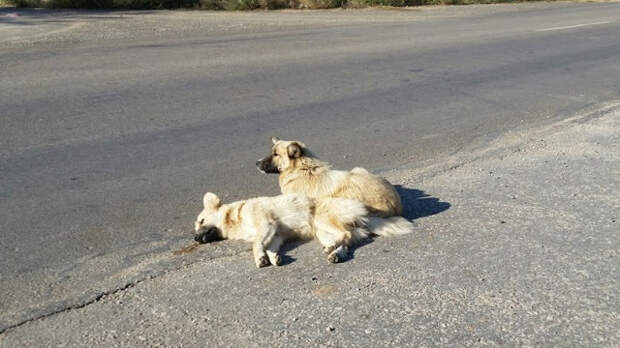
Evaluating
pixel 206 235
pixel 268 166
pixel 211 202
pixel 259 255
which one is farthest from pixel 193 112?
pixel 259 255

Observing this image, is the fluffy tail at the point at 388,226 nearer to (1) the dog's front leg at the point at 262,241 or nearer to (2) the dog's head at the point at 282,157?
(1) the dog's front leg at the point at 262,241

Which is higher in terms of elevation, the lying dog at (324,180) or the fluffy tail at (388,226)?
the lying dog at (324,180)

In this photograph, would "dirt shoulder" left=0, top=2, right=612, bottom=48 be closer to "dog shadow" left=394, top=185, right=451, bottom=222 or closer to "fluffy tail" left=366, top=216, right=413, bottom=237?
"dog shadow" left=394, top=185, right=451, bottom=222

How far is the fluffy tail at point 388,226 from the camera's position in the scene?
555 cm

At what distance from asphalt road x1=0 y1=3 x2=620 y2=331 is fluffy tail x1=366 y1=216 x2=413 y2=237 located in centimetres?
147

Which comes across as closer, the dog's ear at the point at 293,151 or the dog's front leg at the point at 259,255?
the dog's front leg at the point at 259,255

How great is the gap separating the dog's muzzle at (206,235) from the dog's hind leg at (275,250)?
20.2 inches

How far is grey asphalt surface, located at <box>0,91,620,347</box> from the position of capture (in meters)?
4.03

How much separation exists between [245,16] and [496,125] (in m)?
13.9

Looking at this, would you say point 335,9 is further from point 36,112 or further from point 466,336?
point 466,336

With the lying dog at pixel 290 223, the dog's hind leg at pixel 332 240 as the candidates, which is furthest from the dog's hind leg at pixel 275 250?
the dog's hind leg at pixel 332 240

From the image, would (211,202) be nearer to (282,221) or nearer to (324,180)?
(282,221)

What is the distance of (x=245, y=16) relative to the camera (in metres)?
21.9

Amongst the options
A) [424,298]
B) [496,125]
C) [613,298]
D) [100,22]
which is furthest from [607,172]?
[100,22]
